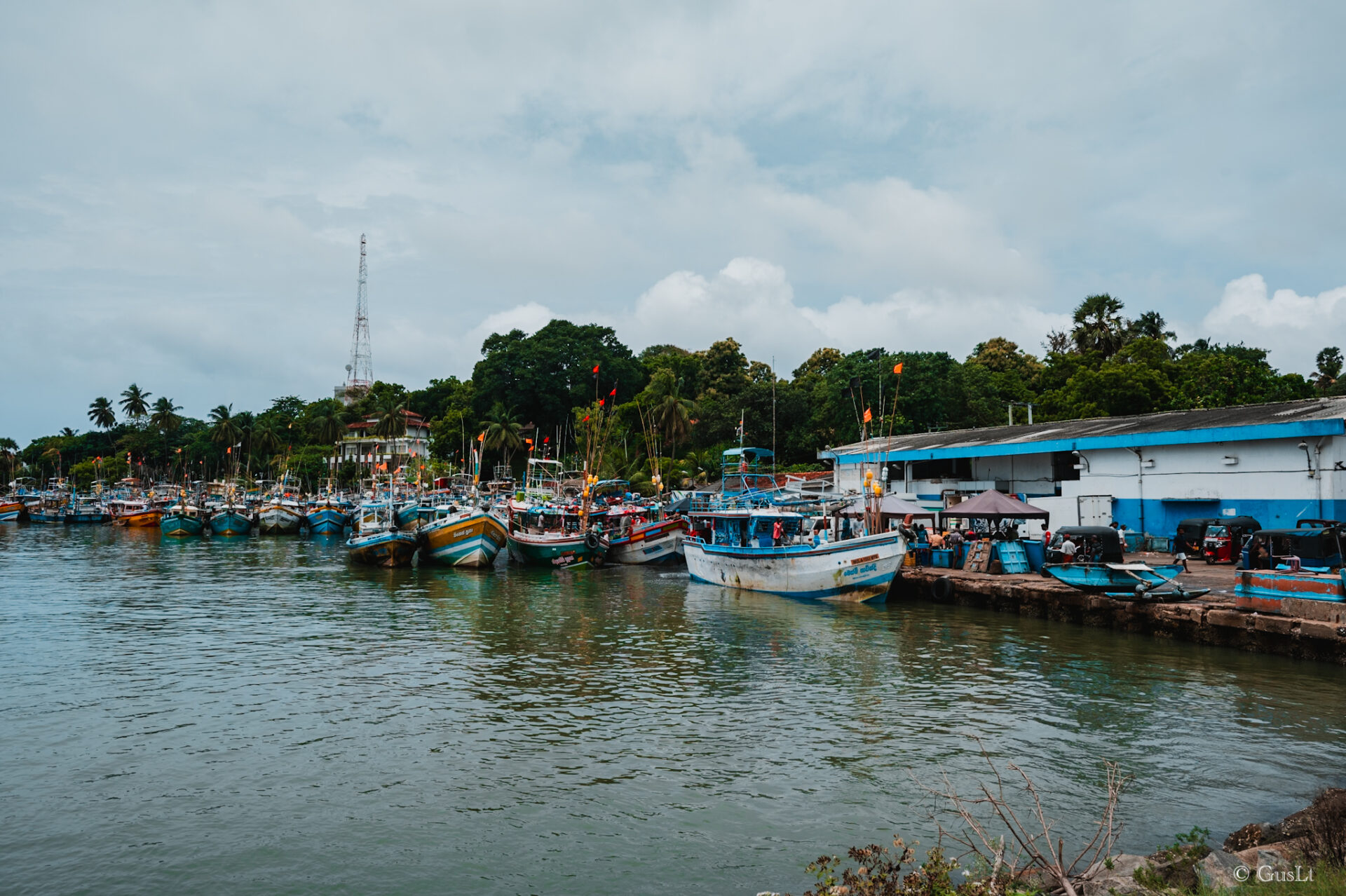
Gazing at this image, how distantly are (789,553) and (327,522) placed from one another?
171ft

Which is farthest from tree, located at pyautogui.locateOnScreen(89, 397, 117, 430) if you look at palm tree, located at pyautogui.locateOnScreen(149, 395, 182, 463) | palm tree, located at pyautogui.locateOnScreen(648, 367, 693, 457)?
palm tree, located at pyautogui.locateOnScreen(648, 367, 693, 457)

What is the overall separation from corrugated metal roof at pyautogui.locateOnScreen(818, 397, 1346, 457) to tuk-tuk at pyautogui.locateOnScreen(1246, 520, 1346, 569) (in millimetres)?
4981

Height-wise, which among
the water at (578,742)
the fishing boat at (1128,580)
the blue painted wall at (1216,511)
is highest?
the blue painted wall at (1216,511)

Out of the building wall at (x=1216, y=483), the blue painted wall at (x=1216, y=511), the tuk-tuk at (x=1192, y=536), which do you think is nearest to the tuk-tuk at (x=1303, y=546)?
the blue painted wall at (x=1216, y=511)

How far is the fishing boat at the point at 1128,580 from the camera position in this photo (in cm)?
1983

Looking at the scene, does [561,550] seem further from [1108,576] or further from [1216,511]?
[1216,511]

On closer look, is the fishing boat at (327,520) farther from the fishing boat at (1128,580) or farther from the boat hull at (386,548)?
the fishing boat at (1128,580)

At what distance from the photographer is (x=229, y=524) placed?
68.1 m

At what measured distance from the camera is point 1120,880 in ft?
22.4

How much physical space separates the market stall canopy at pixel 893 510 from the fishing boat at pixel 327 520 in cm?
4888

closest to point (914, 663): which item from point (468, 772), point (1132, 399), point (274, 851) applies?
point (468, 772)

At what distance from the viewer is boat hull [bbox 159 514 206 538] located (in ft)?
223

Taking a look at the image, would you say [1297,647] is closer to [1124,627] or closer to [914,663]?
[1124,627]

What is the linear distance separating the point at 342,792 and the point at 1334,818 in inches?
412
